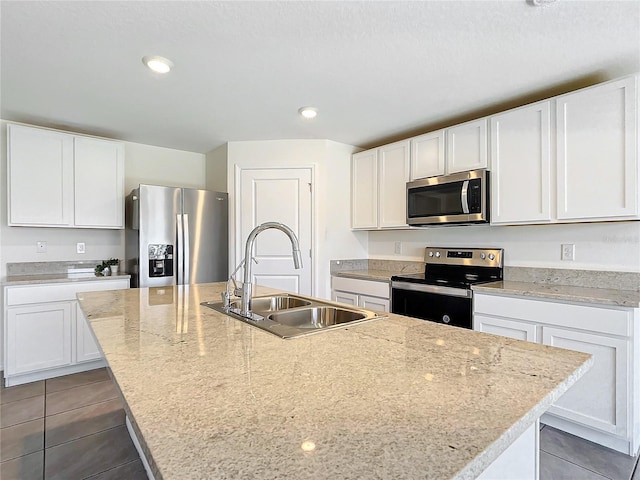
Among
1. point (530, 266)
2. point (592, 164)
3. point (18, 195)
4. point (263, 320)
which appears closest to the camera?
point (263, 320)

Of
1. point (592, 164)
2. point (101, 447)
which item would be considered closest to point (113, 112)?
point (101, 447)

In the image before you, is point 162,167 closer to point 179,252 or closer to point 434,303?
point 179,252

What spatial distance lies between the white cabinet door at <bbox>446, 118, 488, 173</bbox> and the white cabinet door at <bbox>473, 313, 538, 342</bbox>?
116cm

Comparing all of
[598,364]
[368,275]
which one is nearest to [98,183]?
[368,275]

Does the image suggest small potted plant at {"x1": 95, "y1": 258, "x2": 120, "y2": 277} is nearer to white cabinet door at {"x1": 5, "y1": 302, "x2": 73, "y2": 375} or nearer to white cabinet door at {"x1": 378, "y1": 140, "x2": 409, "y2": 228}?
white cabinet door at {"x1": 5, "y1": 302, "x2": 73, "y2": 375}

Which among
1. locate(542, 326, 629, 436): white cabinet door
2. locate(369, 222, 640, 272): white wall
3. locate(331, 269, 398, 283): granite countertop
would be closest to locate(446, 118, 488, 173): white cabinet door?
locate(369, 222, 640, 272): white wall

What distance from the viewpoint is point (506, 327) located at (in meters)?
2.34

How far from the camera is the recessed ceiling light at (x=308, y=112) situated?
283cm

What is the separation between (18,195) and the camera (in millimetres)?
2975

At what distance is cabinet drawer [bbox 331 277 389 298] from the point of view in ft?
10.5

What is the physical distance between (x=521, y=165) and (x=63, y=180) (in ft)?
12.4

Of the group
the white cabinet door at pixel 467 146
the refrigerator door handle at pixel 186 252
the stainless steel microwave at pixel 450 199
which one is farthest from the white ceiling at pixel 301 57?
the refrigerator door handle at pixel 186 252

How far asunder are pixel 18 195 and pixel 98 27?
2004mm

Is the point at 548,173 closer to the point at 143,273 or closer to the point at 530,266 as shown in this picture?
the point at 530,266
